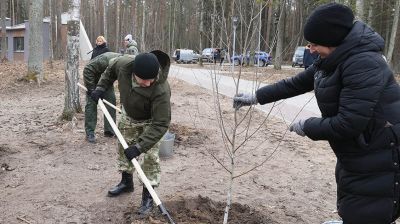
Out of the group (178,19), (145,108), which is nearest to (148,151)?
(145,108)

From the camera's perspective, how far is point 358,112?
2.28 m

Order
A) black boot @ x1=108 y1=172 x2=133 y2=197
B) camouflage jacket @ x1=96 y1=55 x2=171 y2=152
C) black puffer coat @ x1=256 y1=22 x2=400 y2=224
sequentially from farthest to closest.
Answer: black boot @ x1=108 y1=172 x2=133 y2=197
camouflage jacket @ x1=96 y1=55 x2=171 y2=152
black puffer coat @ x1=256 y1=22 x2=400 y2=224

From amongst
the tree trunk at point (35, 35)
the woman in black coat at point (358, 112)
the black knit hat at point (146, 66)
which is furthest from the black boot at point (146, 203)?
the tree trunk at point (35, 35)

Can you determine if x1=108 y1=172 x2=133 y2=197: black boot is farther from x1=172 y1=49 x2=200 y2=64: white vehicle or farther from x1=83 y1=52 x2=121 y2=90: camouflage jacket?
x1=172 y1=49 x2=200 y2=64: white vehicle

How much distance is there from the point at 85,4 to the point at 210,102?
162 feet

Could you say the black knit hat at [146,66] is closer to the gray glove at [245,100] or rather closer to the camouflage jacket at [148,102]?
the camouflage jacket at [148,102]

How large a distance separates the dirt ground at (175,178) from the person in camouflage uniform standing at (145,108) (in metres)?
0.41

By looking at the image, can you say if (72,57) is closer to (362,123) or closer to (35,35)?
(362,123)

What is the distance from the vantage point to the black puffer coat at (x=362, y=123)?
2.28m

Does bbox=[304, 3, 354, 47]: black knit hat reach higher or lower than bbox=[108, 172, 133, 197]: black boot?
higher

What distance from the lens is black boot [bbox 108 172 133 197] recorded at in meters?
4.61

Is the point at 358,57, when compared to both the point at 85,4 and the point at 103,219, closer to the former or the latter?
the point at 103,219

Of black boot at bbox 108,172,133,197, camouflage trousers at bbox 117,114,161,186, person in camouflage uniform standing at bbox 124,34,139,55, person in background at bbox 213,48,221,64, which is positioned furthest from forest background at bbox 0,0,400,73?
camouflage trousers at bbox 117,114,161,186

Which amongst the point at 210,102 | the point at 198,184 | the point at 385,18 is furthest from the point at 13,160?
the point at 385,18
